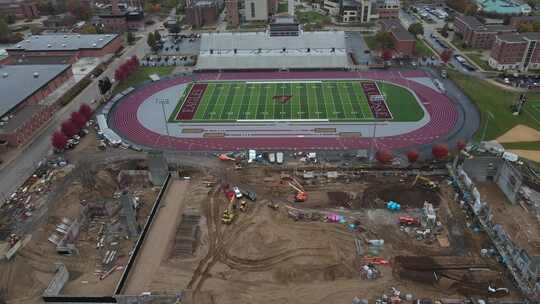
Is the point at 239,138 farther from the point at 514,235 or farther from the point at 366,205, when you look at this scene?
the point at 514,235

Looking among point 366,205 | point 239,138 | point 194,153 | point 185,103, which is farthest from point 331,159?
point 185,103

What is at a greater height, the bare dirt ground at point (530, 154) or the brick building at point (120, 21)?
the brick building at point (120, 21)

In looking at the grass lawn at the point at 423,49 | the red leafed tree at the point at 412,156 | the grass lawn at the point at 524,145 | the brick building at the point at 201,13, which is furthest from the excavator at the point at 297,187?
the brick building at the point at 201,13

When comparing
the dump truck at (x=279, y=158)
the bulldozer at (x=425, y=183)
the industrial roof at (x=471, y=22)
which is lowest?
the bulldozer at (x=425, y=183)

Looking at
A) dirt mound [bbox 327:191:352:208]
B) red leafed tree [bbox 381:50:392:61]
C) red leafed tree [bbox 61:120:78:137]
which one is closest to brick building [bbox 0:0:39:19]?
red leafed tree [bbox 61:120:78:137]

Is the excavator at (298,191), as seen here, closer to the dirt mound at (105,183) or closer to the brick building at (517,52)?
the dirt mound at (105,183)

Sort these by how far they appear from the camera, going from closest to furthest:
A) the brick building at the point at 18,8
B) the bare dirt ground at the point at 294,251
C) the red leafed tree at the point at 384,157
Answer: the bare dirt ground at the point at 294,251 < the red leafed tree at the point at 384,157 < the brick building at the point at 18,8

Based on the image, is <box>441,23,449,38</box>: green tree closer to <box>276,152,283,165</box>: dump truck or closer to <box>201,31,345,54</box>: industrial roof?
<box>201,31,345,54</box>: industrial roof
